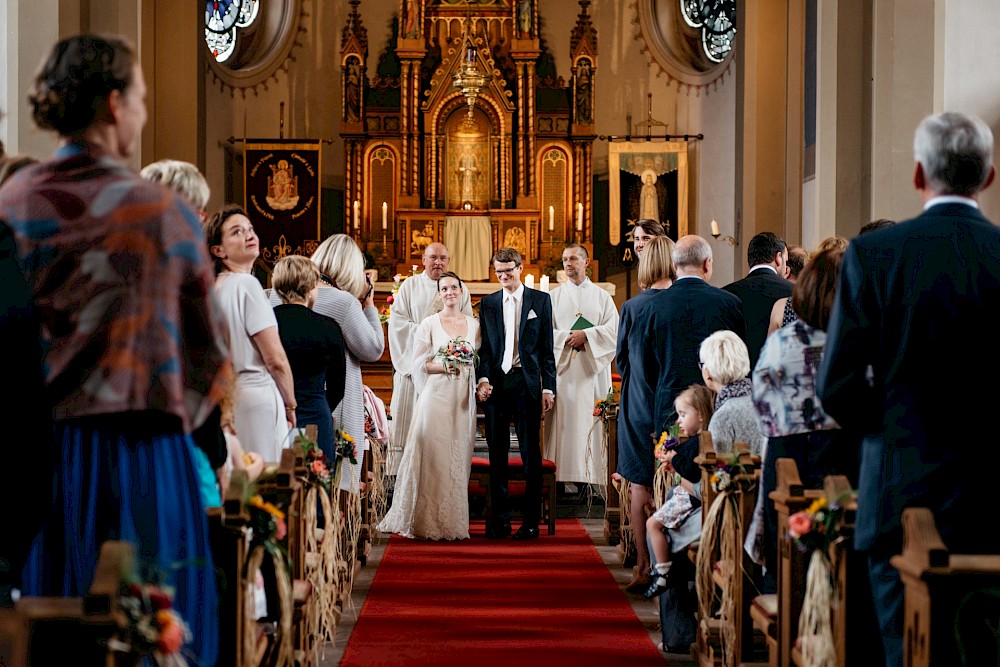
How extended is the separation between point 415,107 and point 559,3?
3.04m

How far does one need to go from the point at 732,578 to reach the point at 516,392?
4232 mm

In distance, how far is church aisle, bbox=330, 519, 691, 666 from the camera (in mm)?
5359

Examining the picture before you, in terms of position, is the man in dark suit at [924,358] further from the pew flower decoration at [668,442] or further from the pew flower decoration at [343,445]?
the pew flower decoration at [343,445]

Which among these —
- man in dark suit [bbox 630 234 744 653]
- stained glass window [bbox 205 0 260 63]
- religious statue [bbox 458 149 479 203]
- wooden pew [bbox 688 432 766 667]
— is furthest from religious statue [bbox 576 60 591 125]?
wooden pew [bbox 688 432 766 667]

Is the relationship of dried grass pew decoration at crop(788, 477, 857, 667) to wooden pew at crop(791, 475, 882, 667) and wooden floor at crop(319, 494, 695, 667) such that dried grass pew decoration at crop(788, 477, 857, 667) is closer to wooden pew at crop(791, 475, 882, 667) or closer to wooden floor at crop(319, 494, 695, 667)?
wooden pew at crop(791, 475, 882, 667)

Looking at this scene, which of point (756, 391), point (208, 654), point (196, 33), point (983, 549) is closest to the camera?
point (208, 654)

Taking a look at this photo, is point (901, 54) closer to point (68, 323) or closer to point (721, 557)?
point (721, 557)

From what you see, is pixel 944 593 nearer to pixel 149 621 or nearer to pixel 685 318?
pixel 149 621

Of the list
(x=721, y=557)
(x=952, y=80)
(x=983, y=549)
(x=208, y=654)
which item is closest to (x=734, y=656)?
(x=721, y=557)

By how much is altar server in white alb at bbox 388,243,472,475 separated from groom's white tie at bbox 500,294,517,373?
73 cm

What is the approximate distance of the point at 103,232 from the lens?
2465 millimetres

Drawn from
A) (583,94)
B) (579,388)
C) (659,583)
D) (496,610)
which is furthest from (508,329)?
(583,94)

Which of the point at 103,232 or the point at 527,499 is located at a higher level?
the point at 103,232

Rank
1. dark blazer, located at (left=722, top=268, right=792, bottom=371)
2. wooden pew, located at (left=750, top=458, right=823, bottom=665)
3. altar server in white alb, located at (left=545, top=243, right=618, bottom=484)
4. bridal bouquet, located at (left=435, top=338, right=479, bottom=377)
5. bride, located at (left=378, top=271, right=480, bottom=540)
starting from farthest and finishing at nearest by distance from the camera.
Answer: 1. altar server in white alb, located at (left=545, top=243, right=618, bottom=484)
2. bride, located at (left=378, top=271, right=480, bottom=540)
3. bridal bouquet, located at (left=435, top=338, right=479, bottom=377)
4. dark blazer, located at (left=722, top=268, right=792, bottom=371)
5. wooden pew, located at (left=750, top=458, right=823, bottom=665)
